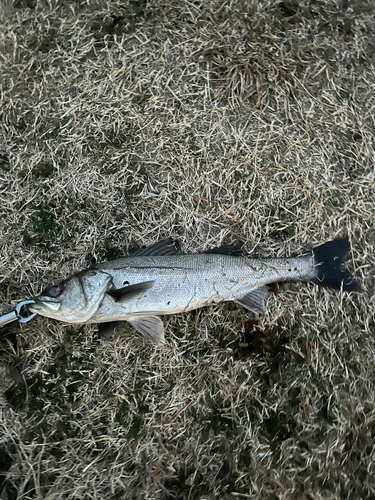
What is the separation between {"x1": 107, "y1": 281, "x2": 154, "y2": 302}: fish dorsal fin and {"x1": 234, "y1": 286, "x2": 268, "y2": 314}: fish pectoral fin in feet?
2.92

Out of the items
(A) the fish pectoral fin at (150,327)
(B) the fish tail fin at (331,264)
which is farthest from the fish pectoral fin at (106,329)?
(B) the fish tail fin at (331,264)

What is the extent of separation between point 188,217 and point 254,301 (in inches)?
41.1

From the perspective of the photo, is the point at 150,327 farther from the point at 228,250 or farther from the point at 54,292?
the point at 228,250

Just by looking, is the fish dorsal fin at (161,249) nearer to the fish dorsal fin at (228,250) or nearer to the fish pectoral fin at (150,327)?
the fish dorsal fin at (228,250)

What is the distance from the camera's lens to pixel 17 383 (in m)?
3.11

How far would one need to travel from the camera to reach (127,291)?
2844 millimetres

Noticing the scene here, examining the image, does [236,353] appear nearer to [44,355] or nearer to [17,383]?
[44,355]

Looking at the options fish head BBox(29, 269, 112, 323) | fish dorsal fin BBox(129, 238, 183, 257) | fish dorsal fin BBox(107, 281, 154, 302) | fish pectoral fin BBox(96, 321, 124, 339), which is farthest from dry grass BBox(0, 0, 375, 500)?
fish dorsal fin BBox(107, 281, 154, 302)

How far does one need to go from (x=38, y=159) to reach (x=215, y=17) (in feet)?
7.80

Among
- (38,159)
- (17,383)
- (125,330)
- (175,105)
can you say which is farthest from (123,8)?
(17,383)

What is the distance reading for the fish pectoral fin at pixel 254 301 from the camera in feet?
10.4

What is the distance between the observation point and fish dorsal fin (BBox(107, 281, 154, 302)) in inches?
112

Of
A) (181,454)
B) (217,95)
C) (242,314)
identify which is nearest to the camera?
(181,454)

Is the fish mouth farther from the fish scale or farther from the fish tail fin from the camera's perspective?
the fish tail fin
